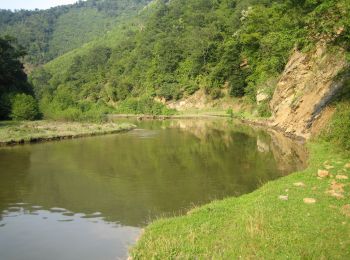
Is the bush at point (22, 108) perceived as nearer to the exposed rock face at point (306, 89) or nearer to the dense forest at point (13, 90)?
the dense forest at point (13, 90)

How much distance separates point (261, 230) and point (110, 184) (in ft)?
50.2

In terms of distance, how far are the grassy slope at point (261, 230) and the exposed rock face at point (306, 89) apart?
2018cm

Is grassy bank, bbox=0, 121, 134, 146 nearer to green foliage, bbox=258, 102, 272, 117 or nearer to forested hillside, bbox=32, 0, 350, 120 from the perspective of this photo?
forested hillside, bbox=32, 0, 350, 120

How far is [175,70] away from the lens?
12162cm

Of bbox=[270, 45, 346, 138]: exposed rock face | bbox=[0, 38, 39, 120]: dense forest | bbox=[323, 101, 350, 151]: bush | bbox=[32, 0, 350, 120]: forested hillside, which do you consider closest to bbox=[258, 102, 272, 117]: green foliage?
bbox=[32, 0, 350, 120]: forested hillside

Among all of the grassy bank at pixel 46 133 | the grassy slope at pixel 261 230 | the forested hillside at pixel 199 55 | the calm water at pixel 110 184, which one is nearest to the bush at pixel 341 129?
the calm water at pixel 110 184

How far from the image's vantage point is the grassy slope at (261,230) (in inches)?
492

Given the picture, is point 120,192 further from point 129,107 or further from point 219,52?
point 129,107

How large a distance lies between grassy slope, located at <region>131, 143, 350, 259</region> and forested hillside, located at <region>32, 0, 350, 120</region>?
42.9 ft

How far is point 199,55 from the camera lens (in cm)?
11006

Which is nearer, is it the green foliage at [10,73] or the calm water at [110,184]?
the calm water at [110,184]

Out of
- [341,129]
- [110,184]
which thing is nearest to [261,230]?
[341,129]

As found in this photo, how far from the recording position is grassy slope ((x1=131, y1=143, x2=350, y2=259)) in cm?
A: 1251

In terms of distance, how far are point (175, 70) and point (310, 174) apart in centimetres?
10240
